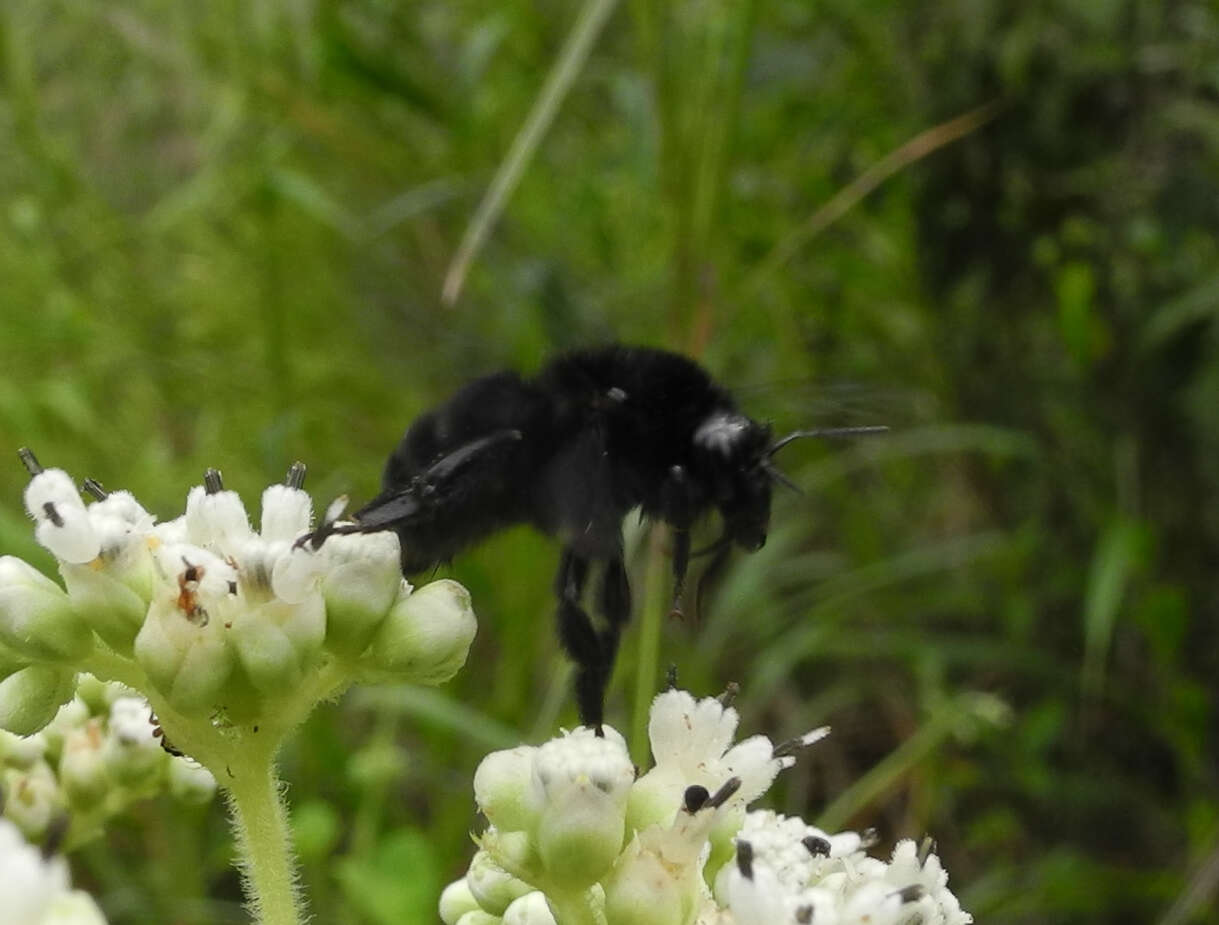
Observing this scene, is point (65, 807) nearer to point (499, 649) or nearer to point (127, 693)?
point (127, 693)

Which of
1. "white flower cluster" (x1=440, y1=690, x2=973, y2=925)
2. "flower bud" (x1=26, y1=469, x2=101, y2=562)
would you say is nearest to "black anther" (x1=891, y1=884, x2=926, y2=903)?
"white flower cluster" (x1=440, y1=690, x2=973, y2=925)

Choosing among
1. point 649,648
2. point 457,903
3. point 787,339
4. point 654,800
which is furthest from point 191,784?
point 787,339

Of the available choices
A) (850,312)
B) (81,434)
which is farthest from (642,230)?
(81,434)

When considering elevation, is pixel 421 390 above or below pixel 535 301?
above

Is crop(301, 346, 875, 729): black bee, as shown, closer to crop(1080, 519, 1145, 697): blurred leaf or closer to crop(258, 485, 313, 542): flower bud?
crop(258, 485, 313, 542): flower bud

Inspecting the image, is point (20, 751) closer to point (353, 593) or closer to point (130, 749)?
point (130, 749)

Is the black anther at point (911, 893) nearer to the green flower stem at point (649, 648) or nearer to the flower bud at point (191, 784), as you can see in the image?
the flower bud at point (191, 784)

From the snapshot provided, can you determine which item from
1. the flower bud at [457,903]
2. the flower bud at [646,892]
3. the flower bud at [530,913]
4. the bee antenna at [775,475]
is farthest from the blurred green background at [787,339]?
the flower bud at [646,892]
